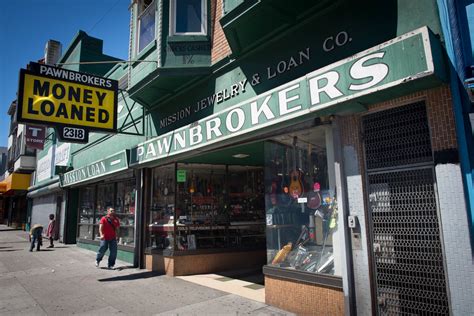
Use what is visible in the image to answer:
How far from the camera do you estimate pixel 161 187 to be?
33.5ft

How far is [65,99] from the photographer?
8523 mm

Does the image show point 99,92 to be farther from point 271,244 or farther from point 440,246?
point 440,246

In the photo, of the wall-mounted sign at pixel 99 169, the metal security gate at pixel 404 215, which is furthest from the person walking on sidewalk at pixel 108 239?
the metal security gate at pixel 404 215

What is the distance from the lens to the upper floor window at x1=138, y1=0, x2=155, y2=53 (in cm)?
984

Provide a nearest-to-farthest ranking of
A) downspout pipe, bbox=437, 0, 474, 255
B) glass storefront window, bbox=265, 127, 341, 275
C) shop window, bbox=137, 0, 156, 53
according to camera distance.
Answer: downspout pipe, bbox=437, 0, 474, 255 < glass storefront window, bbox=265, 127, 341, 275 < shop window, bbox=137, 0, 156, 53

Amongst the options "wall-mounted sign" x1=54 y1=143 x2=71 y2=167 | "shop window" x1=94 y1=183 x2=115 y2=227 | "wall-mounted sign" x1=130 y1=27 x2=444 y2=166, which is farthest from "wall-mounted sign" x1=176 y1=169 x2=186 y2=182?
"wall-mounted sign" x1=54 y1=143 x2=71 y2=167

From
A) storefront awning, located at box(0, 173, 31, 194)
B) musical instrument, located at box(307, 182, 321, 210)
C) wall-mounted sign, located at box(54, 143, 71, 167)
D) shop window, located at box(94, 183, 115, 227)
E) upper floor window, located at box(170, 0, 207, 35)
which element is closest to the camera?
musical instrument, located at box(307, 182, 321, 210)

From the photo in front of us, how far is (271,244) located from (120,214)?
→ 7385 mm

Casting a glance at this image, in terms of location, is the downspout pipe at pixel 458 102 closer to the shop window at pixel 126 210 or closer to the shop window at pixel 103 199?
the shop window at pixel 126 210

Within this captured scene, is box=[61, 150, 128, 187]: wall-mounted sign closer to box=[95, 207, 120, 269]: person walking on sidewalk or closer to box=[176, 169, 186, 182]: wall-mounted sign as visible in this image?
box=[95, 207, 120, 269]: person walking on sidewalk

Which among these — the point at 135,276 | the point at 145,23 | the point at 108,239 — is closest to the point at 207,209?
the point at 135,276

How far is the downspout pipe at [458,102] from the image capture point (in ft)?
12.6

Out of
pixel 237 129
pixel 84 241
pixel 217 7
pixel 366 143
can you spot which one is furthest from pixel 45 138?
pixel 366 143

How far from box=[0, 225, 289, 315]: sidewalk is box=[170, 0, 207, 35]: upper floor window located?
6.07 metres
